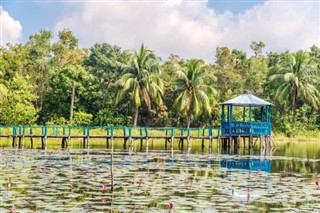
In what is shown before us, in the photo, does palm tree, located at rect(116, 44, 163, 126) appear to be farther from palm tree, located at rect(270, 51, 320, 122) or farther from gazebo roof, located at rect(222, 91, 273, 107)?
palm tree, located at rect(270, 51, 320, 122)

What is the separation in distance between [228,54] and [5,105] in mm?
30919

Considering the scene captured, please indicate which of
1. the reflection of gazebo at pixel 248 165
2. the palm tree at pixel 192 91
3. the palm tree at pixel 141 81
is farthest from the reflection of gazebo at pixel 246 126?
the palm tree at pixel 141 81

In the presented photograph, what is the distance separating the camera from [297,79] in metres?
61.6

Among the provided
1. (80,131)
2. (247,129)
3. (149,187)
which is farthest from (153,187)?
(80,131)

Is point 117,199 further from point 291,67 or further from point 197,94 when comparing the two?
point 291,67

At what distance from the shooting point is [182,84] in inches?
2267

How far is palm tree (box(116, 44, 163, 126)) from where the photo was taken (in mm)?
54806

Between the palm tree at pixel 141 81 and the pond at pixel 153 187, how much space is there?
86.0ft

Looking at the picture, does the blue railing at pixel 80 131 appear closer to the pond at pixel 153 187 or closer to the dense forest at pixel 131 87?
the dense forest at pixel 131 87

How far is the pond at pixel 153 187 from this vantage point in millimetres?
14930

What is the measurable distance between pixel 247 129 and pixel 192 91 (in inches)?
540

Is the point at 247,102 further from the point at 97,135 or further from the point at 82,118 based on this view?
the point at 82,118

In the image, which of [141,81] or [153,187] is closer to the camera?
[153,187]

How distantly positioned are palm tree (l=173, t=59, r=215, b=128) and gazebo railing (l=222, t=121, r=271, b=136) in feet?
36.2
